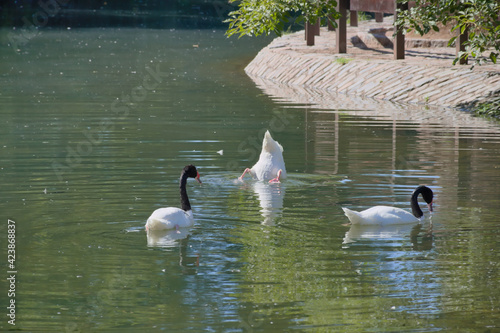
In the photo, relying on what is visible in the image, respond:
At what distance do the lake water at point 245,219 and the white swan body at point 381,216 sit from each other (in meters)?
0.11

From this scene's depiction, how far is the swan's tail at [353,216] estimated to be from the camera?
10651 millimetres

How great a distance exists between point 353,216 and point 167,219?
2.26 meters

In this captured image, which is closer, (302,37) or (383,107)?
(383,107)

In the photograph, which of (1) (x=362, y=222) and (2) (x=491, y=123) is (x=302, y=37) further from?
(1) (x=362, y=222)

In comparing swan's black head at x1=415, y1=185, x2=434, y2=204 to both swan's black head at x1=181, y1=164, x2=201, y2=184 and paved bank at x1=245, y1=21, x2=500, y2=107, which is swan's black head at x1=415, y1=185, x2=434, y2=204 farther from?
paved bank at x1=245, y1=21, x2=500, y2=107

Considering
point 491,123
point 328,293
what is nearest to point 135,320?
point 328,293

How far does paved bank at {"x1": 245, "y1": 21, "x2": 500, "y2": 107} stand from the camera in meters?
22.4

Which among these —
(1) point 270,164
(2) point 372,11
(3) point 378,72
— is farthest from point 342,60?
(1) point 270,164

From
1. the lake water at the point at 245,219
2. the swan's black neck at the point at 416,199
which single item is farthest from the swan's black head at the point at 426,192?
the lake water at the point at 245,219

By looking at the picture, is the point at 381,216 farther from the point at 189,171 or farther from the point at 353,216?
the point at 189,171

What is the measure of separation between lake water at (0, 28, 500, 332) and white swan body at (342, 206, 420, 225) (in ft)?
0.37

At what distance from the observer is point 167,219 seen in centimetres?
1046

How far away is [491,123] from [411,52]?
8.62 m

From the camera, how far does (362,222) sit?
10867 millimetres
